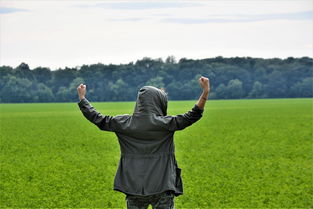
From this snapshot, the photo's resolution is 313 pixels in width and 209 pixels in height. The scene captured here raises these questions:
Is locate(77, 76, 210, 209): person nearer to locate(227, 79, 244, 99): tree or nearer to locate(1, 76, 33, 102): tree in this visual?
locate(227, 79, 244, 99): tree

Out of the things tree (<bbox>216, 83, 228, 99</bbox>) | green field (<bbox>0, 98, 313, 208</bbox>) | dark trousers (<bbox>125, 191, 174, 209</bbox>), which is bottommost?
tree (<bbox>216, 83, 228, 99</bbox>)

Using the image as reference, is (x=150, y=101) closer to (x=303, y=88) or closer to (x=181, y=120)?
(x=181, y=120)

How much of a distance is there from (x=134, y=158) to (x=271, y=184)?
30.5 ft

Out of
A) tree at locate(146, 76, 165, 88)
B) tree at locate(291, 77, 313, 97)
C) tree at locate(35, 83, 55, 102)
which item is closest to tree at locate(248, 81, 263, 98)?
tree at locate(291, 77, 313, 97)

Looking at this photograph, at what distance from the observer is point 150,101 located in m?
5.04

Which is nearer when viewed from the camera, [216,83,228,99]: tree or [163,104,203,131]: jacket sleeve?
[163,104,203,131]: jacket sleeve

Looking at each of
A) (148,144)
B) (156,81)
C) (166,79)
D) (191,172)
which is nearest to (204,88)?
(148,144)

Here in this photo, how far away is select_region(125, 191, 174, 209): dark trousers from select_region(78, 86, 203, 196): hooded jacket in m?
0.06

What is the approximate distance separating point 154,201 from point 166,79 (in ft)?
494

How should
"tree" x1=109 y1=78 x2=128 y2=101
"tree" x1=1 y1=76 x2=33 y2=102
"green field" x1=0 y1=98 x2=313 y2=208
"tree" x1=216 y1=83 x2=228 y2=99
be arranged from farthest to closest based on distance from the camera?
"tree" x1=216 y1=83 x2=228 y2=99 → "tree" x1=1 y1=76 x2=33 y2=102 → "tree" x1=109 y1=78 x2=128 y2=101 → "green field" x1=0 y1=98 x2=313 y2=208

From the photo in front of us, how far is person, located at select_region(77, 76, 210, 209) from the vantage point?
503 centimetres

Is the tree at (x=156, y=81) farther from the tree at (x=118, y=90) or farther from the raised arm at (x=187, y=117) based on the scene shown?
the raised arm at (x=187, y=117)

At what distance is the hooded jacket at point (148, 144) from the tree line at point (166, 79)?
141 meters

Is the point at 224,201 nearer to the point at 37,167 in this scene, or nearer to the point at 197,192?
the point at 197,192
